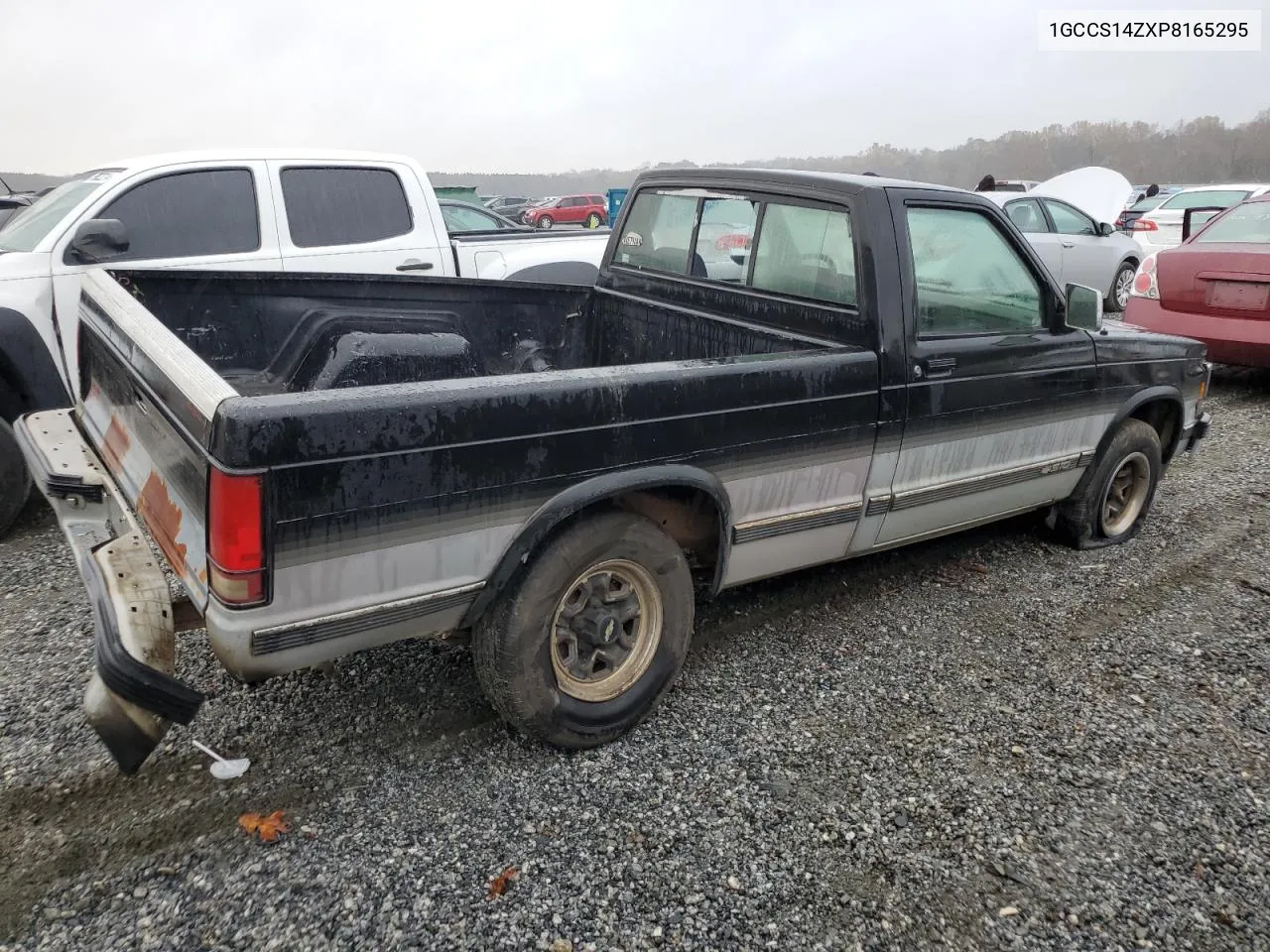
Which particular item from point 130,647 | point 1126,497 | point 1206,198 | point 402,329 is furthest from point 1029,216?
point 130,647

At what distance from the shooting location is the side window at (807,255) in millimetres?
3367

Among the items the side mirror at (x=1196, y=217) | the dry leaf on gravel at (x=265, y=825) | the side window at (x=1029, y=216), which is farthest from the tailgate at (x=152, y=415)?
the side window at (x=1029, y=216)

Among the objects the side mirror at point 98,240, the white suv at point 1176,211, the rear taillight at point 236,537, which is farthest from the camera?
the white suv at point 1176,211

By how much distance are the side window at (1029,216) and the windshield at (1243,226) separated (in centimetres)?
296

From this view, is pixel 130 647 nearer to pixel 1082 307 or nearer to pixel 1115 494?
pixel 1082 307

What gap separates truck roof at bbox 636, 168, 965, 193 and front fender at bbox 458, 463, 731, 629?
4.38ft

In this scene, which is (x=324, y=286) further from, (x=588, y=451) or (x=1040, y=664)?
(x=1040, y=664)

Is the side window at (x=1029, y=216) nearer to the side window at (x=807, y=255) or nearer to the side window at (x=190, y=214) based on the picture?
the side window at (x=807, y=255)

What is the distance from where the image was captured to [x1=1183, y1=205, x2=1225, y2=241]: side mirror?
8.77 metres

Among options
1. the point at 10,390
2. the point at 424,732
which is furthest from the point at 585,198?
the point at 424,732

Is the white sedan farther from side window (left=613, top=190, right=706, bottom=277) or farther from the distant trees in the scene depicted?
the distant trees

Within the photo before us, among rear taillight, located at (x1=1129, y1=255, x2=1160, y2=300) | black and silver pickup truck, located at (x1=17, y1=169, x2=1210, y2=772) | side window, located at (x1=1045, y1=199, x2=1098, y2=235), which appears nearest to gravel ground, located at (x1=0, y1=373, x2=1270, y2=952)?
black and silver pickup truck, located at (x1=17, y1=169, x2=1210, y2=772)

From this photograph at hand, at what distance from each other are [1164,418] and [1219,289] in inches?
133

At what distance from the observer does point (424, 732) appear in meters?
3.02
